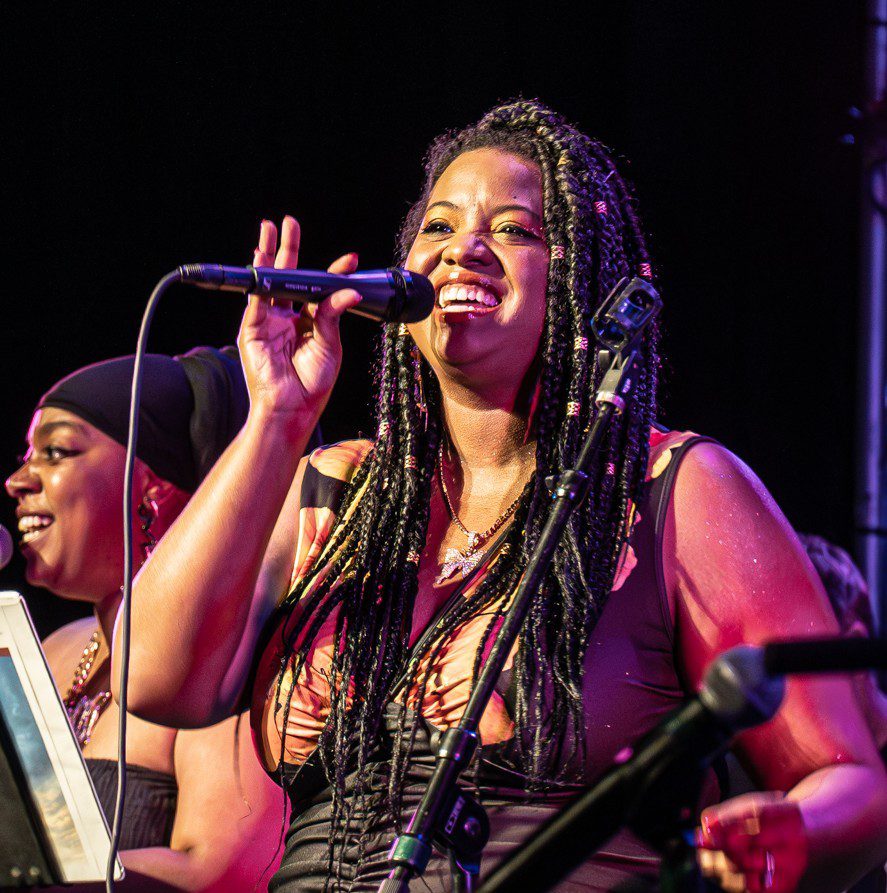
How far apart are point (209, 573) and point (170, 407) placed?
1247mm

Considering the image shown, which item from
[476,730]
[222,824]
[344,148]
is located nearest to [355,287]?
[476,730]

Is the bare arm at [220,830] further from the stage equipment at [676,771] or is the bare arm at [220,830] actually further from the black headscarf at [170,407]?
the stage equipment at [676,771]

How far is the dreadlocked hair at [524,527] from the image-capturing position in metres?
1.56

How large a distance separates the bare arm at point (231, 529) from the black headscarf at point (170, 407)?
1.15 m

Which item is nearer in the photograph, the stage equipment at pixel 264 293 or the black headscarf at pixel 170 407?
the stage equipment at pixel 264 293

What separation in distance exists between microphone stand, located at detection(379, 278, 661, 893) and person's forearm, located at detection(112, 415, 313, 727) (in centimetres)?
49

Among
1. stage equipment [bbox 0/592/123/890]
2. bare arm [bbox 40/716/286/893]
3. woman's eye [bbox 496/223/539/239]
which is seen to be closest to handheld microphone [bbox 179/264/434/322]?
woman's eye [bbox 496/223/539/239]

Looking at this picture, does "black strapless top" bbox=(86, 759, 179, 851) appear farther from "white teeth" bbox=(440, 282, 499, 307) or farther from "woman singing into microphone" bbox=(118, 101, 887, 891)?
"white teeth" bbox=(440, 282, 499, 307)

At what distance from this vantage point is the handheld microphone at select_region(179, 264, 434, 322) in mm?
1477

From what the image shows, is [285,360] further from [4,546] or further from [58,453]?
[58,453]

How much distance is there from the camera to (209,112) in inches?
127

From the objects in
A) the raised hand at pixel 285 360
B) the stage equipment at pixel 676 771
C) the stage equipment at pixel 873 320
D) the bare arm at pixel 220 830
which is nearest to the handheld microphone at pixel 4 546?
the raised hand at pixel 285 360

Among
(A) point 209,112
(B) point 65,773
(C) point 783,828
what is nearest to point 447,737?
(C) point 783,828

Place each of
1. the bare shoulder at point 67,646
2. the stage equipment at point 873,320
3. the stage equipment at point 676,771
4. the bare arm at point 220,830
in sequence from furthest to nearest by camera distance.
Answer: the stage equipment at point 873,320, the bare shoulder at point 67,646, the bare arm at point 220,830, the stage equipment at point 676,771
